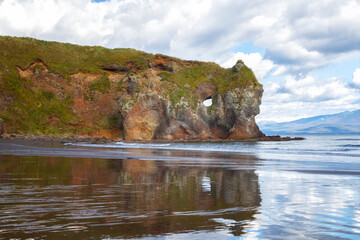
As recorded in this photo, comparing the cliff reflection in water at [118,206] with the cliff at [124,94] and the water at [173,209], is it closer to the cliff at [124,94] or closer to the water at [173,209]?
the water at [173,209]

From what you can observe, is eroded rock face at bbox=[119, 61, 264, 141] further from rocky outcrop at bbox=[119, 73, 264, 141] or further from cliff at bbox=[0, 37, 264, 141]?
cliff at bbox=[0, 37, 264, 141]

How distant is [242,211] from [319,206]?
2002 millimetres

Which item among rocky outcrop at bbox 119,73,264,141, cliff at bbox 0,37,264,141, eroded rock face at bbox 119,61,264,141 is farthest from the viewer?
eroded rock face at bbox 119,61,264,141

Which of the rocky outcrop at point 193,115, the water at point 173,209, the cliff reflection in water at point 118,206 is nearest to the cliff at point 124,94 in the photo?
the rocky outcrop at point 193,115

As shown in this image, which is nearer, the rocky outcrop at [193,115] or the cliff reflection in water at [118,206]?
the cliff reflection in water at [118,206]

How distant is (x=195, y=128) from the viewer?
83812 mm

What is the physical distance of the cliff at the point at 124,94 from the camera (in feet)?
258

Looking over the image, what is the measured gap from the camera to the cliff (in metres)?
78.5

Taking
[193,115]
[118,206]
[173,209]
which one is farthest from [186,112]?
[173,209]

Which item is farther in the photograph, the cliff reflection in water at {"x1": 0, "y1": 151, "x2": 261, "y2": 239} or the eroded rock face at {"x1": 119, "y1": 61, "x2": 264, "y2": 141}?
the eroded rock face at {"x1": 119, "y1": 61, "x2": 264, "y2": 141}

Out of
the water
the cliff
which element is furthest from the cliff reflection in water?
the cliff

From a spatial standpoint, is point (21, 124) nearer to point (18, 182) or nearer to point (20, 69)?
point (20, 69)

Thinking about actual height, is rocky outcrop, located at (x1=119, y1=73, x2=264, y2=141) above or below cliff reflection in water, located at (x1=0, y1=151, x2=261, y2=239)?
above

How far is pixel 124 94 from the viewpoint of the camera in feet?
273
